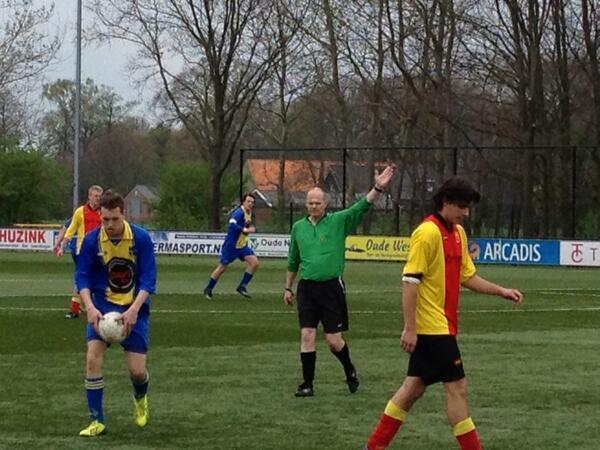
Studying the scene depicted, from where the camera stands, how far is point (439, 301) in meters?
8.33

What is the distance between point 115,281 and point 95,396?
2.97 ft

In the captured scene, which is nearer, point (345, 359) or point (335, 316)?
point (335, 316)

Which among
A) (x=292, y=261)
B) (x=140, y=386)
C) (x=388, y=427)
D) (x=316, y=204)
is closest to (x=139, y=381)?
(x=140, y=386)

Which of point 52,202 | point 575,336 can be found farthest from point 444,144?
point 575,336

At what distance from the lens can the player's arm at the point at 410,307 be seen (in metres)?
8.12

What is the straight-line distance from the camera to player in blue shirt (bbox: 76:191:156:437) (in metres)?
9.68

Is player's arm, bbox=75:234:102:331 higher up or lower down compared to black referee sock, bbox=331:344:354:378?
higher up

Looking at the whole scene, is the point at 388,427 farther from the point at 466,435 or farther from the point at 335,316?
the point at 335,316

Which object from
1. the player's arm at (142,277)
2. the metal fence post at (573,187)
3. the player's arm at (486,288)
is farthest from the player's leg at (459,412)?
the metal fence post at (573,187)

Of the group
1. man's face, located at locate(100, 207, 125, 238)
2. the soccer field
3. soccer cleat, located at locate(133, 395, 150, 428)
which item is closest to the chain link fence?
the soccer field

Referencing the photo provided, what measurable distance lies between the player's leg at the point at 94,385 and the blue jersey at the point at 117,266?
0.99 feet

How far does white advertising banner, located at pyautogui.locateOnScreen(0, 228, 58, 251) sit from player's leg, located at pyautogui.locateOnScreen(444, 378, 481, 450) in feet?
137

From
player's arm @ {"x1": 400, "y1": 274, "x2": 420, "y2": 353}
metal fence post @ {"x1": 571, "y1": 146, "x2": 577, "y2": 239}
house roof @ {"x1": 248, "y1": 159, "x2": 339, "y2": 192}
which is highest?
house roof @ {"x1": 248, "y1": 159, "x2": 339, "y2": 192}

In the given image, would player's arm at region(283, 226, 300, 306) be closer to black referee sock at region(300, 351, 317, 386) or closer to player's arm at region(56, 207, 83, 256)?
black referee sock at region(300, 351, 317, 386)
